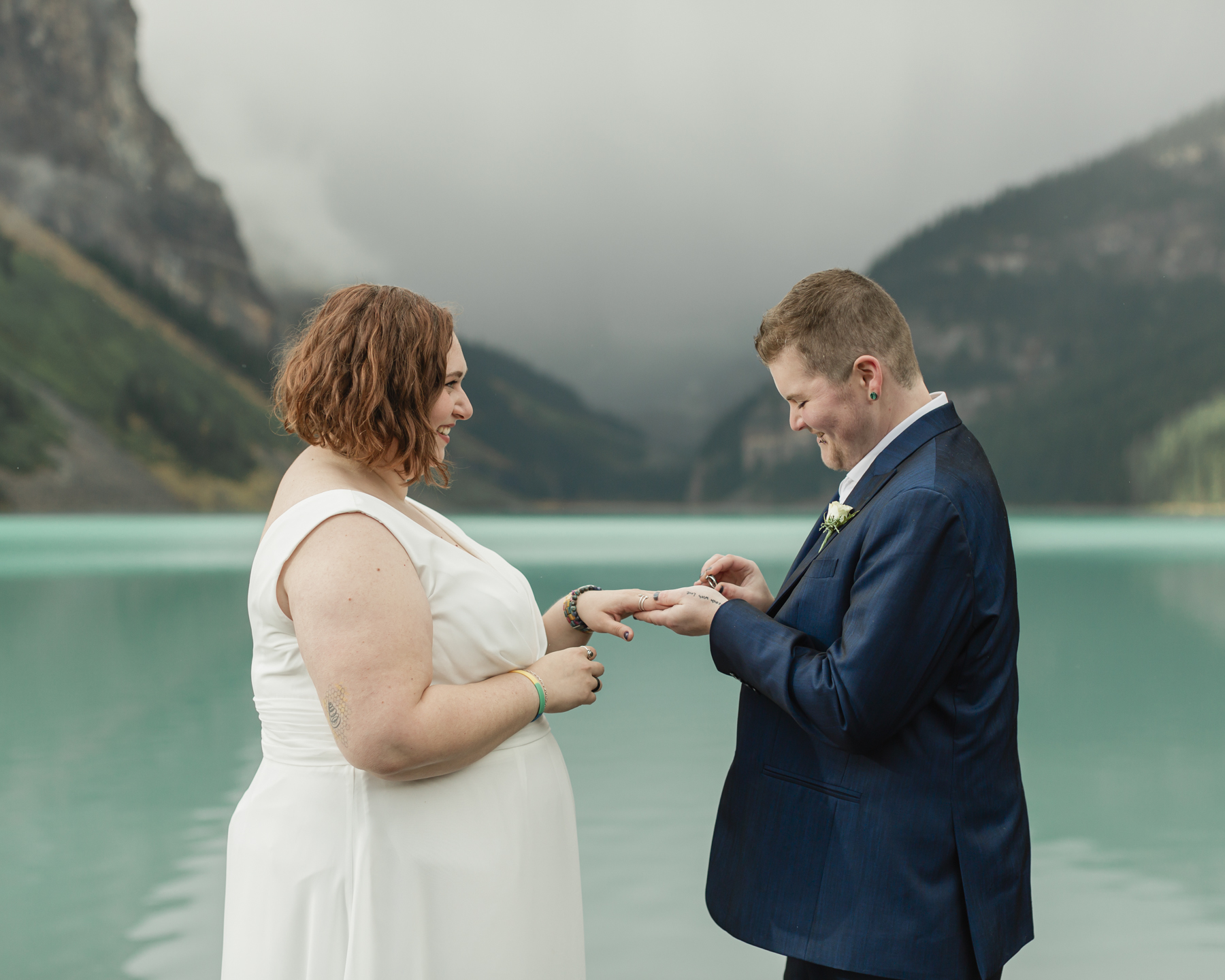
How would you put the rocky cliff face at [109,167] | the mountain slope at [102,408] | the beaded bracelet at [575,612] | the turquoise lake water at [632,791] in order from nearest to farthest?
the beaded bracelet at [575,612] → the turquoise lake water at [632,791] → the mountain slope at [102,408] → the rocky cliff face at [109,167]

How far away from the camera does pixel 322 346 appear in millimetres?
1659

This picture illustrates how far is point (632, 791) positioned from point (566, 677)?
4272 mm

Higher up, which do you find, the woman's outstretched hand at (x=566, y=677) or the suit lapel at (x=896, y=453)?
the suit lapel at (x=896, y=453)

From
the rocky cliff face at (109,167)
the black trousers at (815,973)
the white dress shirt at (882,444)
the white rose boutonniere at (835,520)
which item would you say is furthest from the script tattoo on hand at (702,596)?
the rocky cliff face at (109,167)

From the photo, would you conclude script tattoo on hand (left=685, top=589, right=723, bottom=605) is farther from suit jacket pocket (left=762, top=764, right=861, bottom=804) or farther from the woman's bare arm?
the woman's bare arm

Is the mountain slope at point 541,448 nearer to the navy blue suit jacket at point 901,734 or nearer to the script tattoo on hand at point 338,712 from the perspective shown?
the navy blue suit jacket at point 901,734

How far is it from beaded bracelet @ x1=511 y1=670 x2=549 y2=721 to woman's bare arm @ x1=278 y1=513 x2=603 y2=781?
0.18 m

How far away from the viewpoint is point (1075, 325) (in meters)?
128

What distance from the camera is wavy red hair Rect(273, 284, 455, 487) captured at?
1652mm

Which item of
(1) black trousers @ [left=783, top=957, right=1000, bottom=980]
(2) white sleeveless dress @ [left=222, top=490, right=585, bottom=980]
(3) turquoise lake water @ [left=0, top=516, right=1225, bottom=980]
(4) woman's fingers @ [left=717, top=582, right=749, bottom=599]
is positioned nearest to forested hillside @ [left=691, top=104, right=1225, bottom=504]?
(3) turquoise lake water @ [left=0, top=516, right=1225, bottom=980]

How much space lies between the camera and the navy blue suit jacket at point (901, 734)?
1.66m

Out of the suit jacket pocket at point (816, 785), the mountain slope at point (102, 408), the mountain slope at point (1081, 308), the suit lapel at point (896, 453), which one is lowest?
the suit jacket pocket at point (816, 785)

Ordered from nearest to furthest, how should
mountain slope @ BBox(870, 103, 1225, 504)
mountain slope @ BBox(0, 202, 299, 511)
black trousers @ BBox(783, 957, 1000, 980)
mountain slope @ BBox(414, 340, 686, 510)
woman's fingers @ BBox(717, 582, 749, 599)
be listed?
black trousers @ BBox(783, 957, 1000, 980) < woman's fingers @ BBox(717, 582, 749, 599) < mountain slope @ BBox(0, 202, 299, 511) < mountain slope @ BBox(870, 103, 1225, 504) < mountain slope @ BBox(414, 340, 686, 510)

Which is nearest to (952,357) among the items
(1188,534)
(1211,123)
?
(1211,123)
